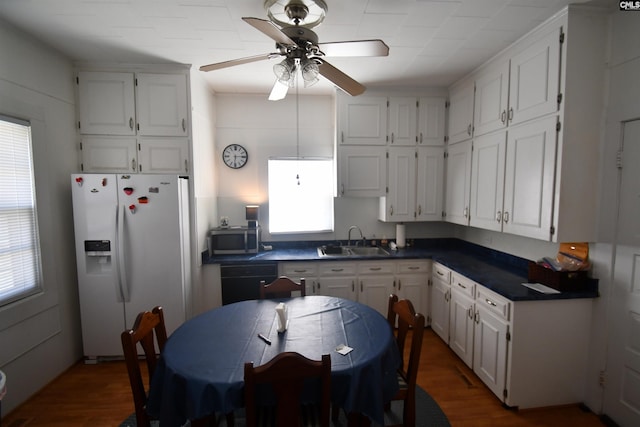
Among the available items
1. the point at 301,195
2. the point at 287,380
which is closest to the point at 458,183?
the point at 301,195

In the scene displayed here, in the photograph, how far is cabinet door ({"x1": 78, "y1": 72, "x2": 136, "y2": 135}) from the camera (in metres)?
2.71

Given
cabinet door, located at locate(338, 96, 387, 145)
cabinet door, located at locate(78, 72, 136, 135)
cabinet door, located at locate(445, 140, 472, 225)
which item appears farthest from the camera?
cabinet door, located at locate(338, 96, 387, 145)

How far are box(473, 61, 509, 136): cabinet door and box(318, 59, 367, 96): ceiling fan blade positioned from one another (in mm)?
1391

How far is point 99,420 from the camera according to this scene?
203cm

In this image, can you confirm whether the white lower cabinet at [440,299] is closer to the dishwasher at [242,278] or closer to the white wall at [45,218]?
the dishwasher at [242,278]

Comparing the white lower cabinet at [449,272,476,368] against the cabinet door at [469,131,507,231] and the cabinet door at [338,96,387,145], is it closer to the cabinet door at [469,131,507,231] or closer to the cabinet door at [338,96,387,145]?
the cabinet door at [469,131,507,231]

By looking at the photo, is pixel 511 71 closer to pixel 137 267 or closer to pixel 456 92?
pixel 456 92

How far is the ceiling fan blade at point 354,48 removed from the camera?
1.53 metres

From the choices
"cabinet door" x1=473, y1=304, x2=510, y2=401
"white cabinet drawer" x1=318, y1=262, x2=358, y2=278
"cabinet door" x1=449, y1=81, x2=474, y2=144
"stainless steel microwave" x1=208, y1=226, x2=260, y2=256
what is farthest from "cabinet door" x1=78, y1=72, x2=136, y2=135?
"cabinet door" x1=473, y1=304, x2=510, y2=401

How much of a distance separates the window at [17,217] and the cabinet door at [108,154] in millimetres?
539

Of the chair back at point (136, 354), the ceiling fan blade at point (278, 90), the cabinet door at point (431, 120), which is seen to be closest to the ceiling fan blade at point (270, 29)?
the ceiling fan blade at point (278, 90)

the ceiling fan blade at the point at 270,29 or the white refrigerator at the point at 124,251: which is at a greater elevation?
the ceiling fan blade at the point at 270,29

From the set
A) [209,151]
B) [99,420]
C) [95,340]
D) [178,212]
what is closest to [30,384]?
[95,340]

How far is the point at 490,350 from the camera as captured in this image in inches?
88.0
